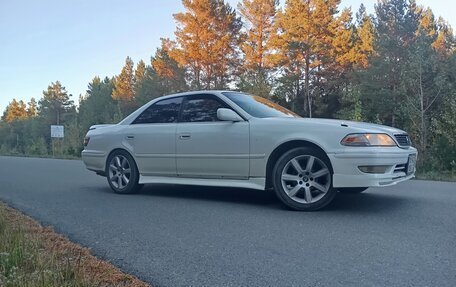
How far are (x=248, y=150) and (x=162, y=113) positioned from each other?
183 cm

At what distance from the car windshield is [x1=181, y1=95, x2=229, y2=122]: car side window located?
218mm

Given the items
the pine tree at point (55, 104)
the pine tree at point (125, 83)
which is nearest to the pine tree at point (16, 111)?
the pine tree at point (55, 104)

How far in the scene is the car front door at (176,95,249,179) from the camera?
529 cm

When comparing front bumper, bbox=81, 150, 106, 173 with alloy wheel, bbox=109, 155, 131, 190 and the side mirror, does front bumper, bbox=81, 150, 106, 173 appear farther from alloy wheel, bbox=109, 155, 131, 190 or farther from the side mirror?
the side mirror

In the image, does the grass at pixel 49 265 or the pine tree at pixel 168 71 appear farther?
the pine tree at pixel 168 71

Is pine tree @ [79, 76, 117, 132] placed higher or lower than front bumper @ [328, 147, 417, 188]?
higher

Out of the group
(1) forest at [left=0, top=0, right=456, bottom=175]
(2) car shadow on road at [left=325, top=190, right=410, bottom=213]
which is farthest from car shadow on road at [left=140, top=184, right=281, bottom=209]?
(1) forest at [left=0, top=0, right=456, bottom=175]

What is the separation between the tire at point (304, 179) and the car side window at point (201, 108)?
128 centimetres

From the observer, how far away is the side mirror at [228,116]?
17.5 ft

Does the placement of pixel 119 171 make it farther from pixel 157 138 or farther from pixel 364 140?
pixel 364 140

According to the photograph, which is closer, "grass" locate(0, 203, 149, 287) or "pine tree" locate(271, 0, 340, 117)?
"grass" locate(0, 203, 149, 287)

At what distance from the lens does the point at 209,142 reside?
554 cm

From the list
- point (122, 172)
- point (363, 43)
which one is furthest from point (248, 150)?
point (363, 43)

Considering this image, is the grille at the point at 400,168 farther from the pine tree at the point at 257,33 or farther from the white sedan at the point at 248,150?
the pine tree at the point at 257,33
